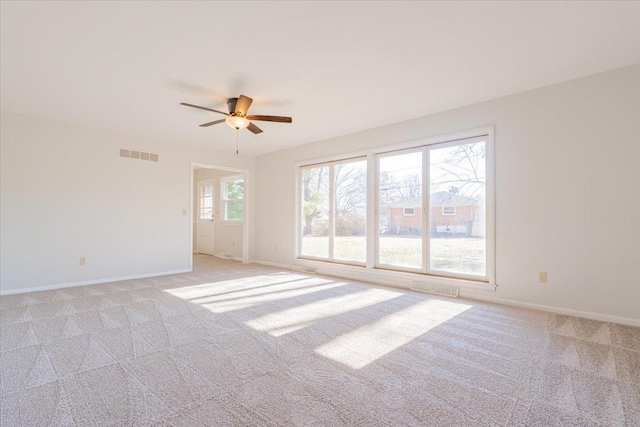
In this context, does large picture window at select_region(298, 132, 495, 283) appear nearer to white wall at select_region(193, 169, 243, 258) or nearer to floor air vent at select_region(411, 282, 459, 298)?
floor air vent at select_region(411, 282, 459, 298)

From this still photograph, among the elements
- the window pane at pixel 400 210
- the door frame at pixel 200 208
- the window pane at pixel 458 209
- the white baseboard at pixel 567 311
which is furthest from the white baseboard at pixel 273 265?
the white baseboard at pixel 567 311

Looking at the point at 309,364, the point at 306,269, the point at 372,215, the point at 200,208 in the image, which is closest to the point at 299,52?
the point at 309,364

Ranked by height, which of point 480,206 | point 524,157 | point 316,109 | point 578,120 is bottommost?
point 480,206

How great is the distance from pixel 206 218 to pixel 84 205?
13.0 ft

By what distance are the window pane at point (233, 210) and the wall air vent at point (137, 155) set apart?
2511 mm

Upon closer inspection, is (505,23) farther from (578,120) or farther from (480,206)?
(480,206)

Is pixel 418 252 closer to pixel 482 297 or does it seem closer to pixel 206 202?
pixel 482 297

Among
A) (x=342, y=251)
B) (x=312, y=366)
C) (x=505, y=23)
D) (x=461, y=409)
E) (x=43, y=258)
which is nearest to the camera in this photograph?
(x=461, y=409)

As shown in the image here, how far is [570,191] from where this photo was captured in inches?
125

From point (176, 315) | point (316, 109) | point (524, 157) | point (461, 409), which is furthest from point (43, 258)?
point (524, 157)

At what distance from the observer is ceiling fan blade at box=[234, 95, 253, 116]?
130 inches

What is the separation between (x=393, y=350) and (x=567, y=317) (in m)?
2.14

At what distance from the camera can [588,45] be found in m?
2.54

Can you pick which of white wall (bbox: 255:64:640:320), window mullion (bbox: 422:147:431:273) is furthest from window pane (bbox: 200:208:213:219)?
white wall (bbox: 255:64:640:320)
